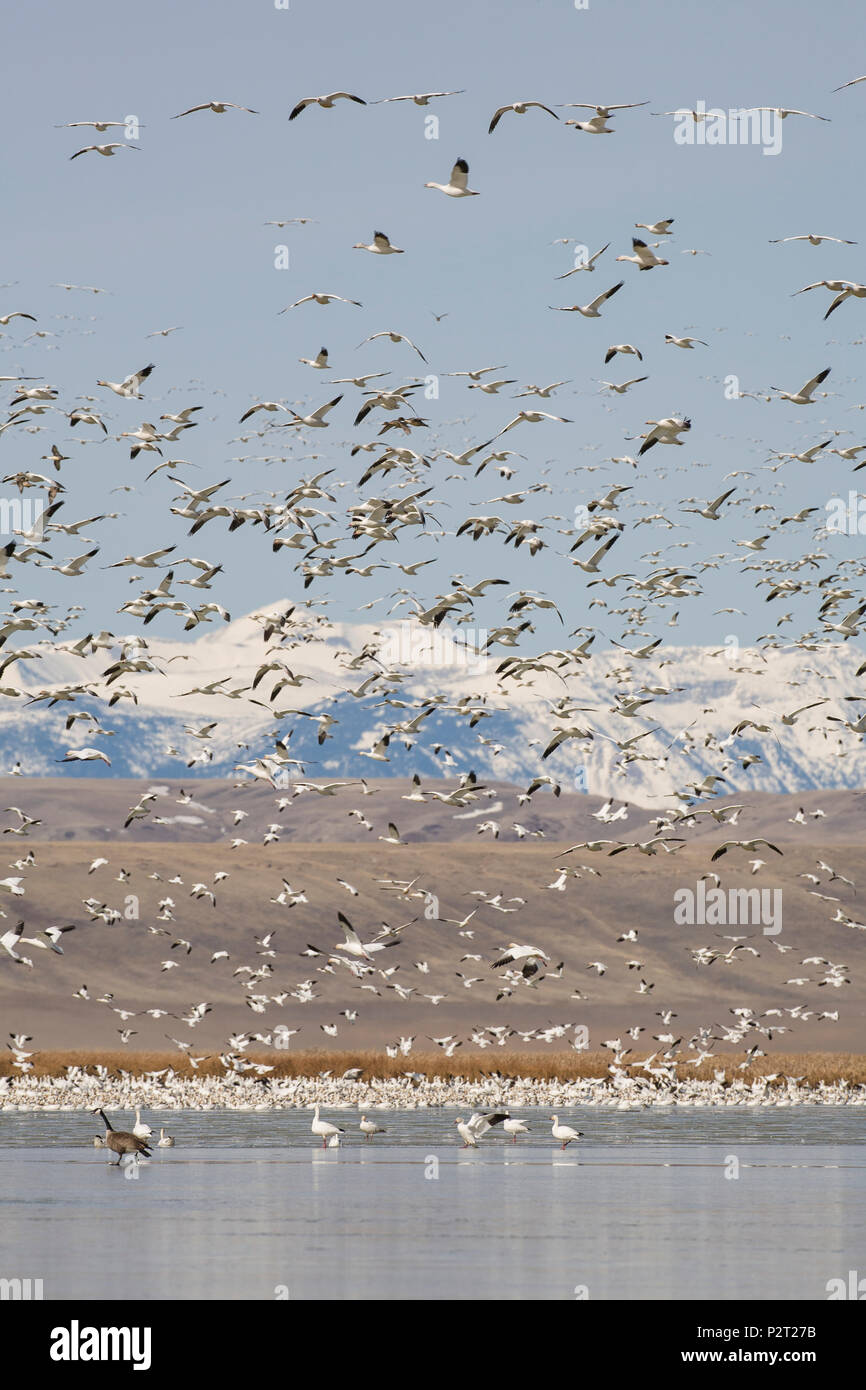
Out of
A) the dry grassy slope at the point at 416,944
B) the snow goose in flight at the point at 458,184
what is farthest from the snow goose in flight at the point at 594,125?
the dry grassy slope at the point at 416,944

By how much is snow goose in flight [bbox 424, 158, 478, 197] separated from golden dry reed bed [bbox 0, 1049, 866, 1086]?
1416 inches

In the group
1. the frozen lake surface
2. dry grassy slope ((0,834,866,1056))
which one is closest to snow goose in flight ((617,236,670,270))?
the frozen lake surface

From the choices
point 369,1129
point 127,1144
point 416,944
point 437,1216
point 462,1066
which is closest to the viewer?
point 437,1216

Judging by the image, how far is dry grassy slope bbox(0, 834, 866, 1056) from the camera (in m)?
106

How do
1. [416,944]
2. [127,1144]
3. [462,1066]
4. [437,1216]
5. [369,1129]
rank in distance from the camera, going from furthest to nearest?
1. [416,944]
2. [462,1066]
3. [369,1129]
4. [127,1144]
5. [437,1216]

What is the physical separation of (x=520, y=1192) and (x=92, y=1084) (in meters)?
31.5

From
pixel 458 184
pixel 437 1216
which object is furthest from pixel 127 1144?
pixel 458 184

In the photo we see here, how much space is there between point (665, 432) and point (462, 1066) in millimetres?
36850

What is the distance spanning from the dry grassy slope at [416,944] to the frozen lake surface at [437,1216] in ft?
170

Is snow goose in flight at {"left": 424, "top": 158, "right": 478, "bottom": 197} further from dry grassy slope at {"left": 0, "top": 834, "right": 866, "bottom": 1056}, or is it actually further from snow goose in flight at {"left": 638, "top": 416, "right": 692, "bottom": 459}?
dry grassy slope at {"left": 0, "top": 834, "right": 866, "bottom": 1056}

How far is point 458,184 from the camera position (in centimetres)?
3108

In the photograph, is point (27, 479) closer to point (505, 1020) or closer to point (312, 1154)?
point (312, 1154)

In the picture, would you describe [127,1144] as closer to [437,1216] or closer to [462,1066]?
[437,1216]
